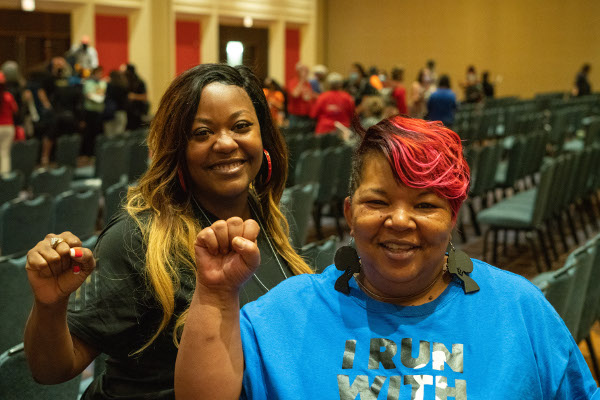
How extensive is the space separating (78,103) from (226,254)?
33.2ft

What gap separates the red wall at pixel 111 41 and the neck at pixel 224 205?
504 inches

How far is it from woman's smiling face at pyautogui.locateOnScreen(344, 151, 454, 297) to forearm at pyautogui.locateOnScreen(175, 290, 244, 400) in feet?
0.85

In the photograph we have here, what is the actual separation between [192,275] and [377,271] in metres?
0.49

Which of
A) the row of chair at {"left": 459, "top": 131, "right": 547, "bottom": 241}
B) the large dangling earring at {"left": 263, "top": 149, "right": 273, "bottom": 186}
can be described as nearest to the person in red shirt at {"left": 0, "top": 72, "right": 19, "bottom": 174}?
the row of chair at {"left": 459, "top": 131, "right": 547, "bottom": 241}

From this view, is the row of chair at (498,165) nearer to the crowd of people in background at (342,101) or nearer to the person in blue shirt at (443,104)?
the crowd of people in background at (342,101)

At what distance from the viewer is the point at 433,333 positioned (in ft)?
3.92

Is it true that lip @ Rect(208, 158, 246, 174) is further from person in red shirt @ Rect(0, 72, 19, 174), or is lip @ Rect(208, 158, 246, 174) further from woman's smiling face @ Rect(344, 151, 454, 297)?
person in red shirt @ Rect(0, 72, 19, 174)

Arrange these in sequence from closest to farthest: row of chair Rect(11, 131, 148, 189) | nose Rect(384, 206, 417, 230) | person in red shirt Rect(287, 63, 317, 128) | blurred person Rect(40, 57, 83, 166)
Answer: nose Rect(384, 206, 417, 230)
row of chair Rect(11, 131, 148, 189)
blurred person Rect(40, 57, 83, 166)
person in red shirt Rect(287, 63, 317, 128)

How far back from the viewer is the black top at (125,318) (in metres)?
1.50

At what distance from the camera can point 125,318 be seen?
59.4 inches

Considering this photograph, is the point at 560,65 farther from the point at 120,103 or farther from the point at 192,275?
the point at 192,275

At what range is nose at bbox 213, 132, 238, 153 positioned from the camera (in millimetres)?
1676

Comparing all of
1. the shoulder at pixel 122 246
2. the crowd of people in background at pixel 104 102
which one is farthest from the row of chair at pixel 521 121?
the shoulder at pixel 122 246

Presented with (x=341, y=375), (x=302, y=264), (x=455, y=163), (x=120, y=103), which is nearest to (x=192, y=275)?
(x=302, y=264)
